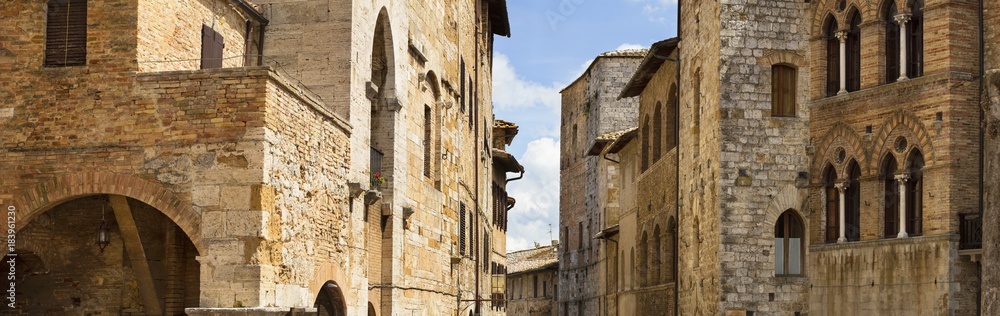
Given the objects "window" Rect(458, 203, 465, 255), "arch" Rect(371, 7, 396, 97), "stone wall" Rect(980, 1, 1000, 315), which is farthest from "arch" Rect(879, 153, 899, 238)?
"window" Rect(458, 203, 465, 255)

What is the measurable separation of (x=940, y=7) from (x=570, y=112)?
34.8 meters

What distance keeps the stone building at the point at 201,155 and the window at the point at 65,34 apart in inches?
0.6

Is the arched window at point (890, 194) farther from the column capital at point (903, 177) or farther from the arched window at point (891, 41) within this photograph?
the arched window at point (891, 41)

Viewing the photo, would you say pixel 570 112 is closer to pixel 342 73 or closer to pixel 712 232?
pixel 712 232

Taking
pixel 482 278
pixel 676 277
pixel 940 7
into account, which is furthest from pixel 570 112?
pixel 940 7

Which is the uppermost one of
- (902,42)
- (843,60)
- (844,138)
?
(902,42)

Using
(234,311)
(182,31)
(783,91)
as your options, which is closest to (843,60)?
(783,91)

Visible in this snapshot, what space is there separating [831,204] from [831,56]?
280cm

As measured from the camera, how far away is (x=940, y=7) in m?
21.6

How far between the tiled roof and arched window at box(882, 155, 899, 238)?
4303cm

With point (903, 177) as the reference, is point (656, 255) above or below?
below

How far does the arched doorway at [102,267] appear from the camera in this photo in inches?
632

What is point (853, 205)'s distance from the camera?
23.6 metres

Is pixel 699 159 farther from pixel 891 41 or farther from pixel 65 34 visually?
pixel 65 34
